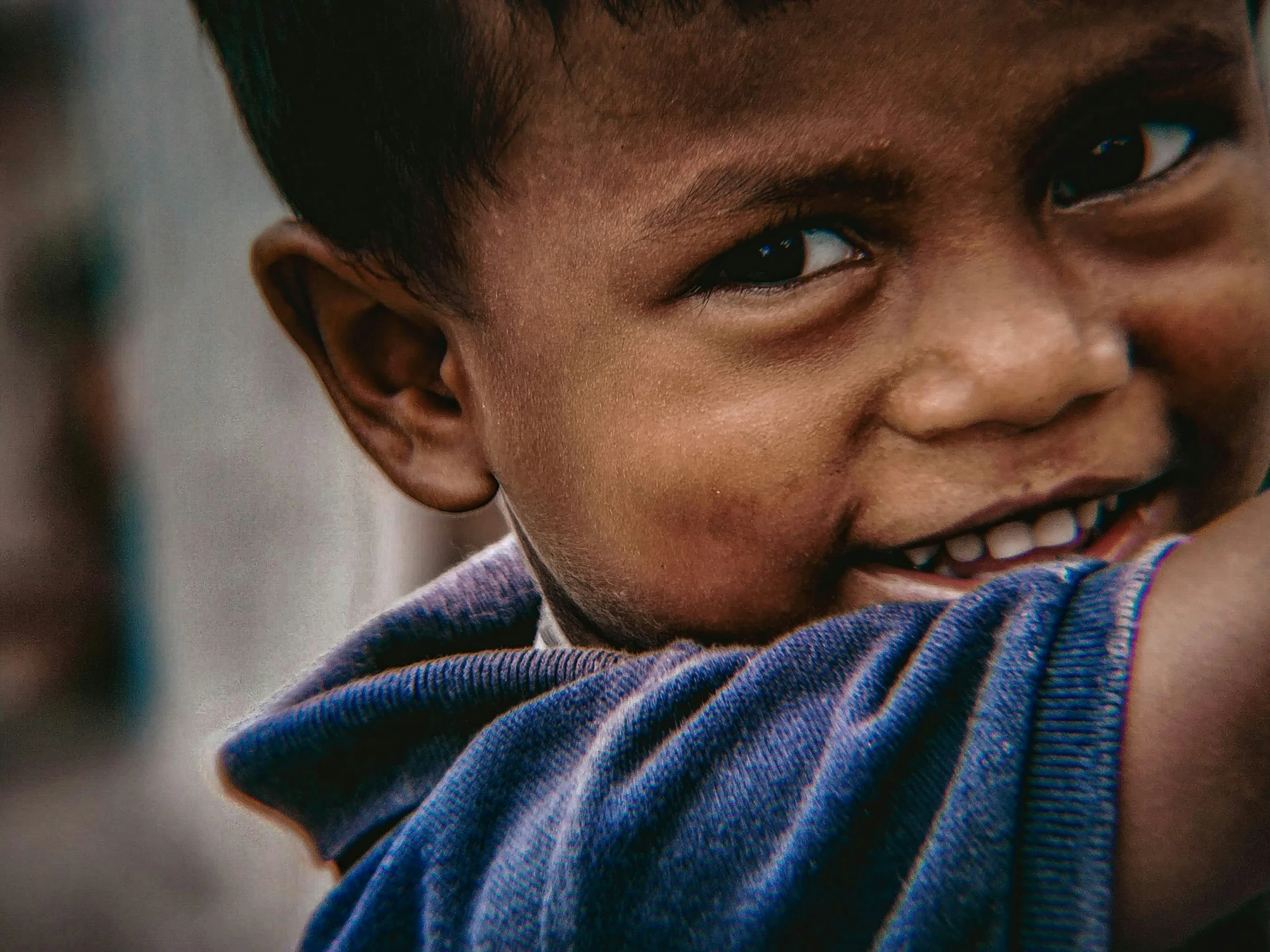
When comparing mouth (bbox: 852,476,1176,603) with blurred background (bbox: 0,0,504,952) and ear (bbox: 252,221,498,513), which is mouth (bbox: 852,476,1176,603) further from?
blurred background (bbox: 0,0,504,952)

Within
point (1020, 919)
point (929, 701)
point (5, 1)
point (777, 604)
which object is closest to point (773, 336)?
point (777, 604)

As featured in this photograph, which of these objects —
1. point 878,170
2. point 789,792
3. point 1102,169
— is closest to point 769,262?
point 878,170

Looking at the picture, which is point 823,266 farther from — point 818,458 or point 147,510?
point 147,510

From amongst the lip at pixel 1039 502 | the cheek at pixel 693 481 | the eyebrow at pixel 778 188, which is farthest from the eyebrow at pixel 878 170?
the lip at pixel 1039 502

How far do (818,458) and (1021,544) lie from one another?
16 cm

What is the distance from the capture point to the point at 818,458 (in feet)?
2.55

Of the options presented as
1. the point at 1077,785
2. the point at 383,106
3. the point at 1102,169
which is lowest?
the point at 1077,785

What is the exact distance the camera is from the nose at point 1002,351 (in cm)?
71

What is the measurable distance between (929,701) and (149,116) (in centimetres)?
214

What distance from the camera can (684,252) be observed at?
0.78 metres

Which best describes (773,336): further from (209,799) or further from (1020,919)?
(209,799)

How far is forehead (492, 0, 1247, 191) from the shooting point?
71cm

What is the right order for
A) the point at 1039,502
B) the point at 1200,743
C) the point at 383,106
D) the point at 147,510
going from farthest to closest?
the point at 147,510 → the point at 383,106 → the point at 1039,502 → the point at 1200,743

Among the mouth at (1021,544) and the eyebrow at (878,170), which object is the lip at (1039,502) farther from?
the eyebrow at (878,170)
